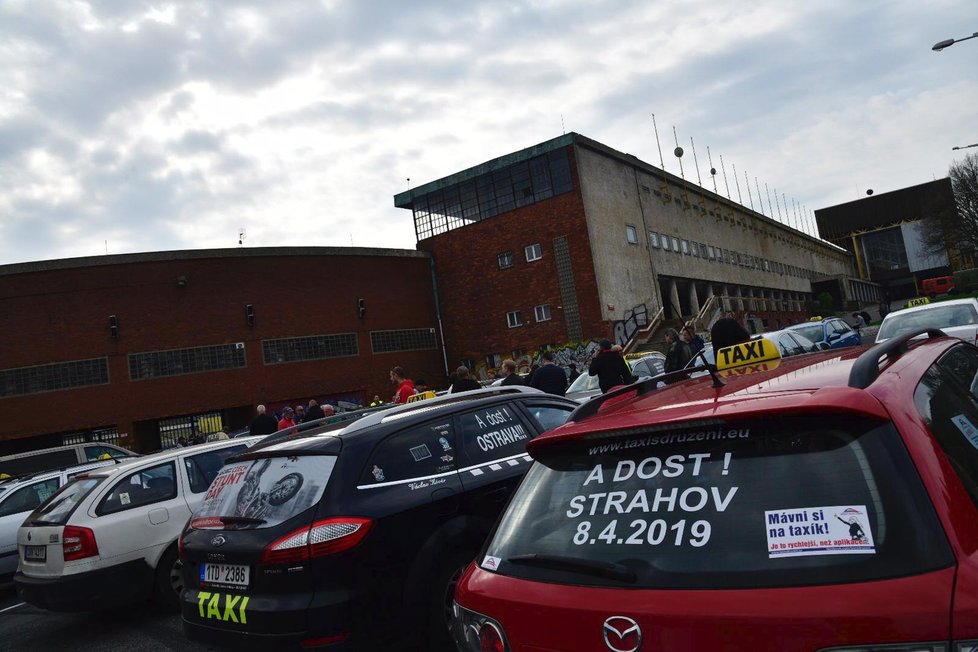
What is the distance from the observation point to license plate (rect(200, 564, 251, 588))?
4289mm

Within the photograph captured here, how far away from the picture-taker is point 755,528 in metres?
1.87

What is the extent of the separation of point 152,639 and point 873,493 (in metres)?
6.54

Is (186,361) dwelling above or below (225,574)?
Result: above

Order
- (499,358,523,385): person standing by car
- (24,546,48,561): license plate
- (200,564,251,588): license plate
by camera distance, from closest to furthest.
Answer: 1. (200,564,251,588): license plate
2. (24,546,48,561): license plate
3. (499,358,523,385): person standing by car

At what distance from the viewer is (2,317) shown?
32.4 metres

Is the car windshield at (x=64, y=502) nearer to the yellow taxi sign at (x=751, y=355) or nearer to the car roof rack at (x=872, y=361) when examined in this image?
the yellow taxi sign at (x=751, y=355)

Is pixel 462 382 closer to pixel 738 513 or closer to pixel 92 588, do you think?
pixel 92 588

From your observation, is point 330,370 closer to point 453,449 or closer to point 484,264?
point 484,264

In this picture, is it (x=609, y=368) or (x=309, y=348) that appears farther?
(x=309, y=348)

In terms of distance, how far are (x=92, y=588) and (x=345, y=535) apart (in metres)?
4.10

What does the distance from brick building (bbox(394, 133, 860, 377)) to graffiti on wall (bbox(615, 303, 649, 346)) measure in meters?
0.06

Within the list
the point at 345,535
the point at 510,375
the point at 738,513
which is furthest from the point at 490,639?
the point at 510,375

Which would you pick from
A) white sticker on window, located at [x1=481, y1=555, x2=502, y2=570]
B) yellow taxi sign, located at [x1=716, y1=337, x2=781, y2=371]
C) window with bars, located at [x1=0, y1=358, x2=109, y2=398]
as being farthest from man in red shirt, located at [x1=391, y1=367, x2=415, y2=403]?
window with bars, located at [x1=0, y1=358, x2=109, y2=398]

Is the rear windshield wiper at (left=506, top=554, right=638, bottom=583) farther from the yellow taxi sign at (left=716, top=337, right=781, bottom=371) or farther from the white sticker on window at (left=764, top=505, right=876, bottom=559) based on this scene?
the yellow taxi sign at (left=716, top=337, right=781, bottom=371)
